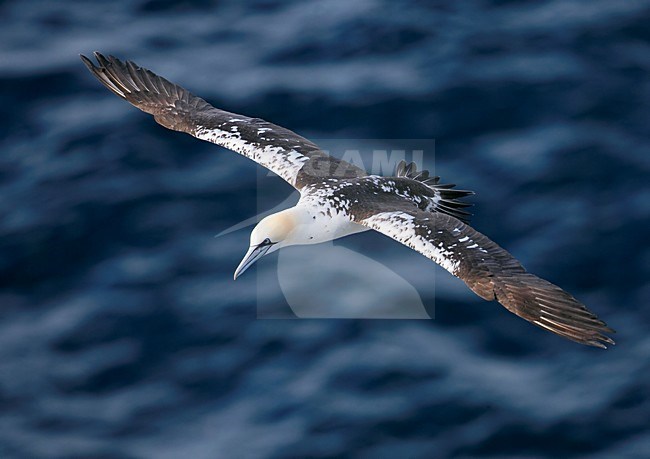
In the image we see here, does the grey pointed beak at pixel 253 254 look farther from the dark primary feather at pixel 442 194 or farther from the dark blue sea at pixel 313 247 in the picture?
the dark primary feather at pixel 442 194

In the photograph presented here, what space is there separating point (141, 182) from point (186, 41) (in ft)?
11.0

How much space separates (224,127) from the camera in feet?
54.1

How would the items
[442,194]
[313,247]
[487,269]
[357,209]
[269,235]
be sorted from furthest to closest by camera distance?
[313,247]
[442,194]
[357,209]
[269,235]
[487,269]

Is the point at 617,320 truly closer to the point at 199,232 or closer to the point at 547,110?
the point at 547,110

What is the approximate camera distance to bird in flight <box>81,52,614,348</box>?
A: 13.5m

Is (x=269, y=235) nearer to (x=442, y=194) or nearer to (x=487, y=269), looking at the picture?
(x=442, y=194)

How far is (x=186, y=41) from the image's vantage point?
65.8ft

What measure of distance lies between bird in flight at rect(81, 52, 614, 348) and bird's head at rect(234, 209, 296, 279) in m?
0.01

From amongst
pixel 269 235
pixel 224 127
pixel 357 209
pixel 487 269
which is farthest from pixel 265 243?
pixel 487 269

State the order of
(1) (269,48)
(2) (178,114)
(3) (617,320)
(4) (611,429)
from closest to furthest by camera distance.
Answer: (4) (611,429) < (3) (617,320) < (2) (178,114) < (1) (269,48)

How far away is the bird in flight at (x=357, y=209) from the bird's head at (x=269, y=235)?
12 mm

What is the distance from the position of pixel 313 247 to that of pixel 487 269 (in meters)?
3.66

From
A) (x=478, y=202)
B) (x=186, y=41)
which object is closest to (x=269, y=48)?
(x=186, y=41)

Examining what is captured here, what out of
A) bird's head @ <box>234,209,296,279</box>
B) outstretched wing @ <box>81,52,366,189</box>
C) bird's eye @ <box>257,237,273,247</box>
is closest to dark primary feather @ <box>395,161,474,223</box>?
outstretched wing @ <box>81,52,366,189</box>
